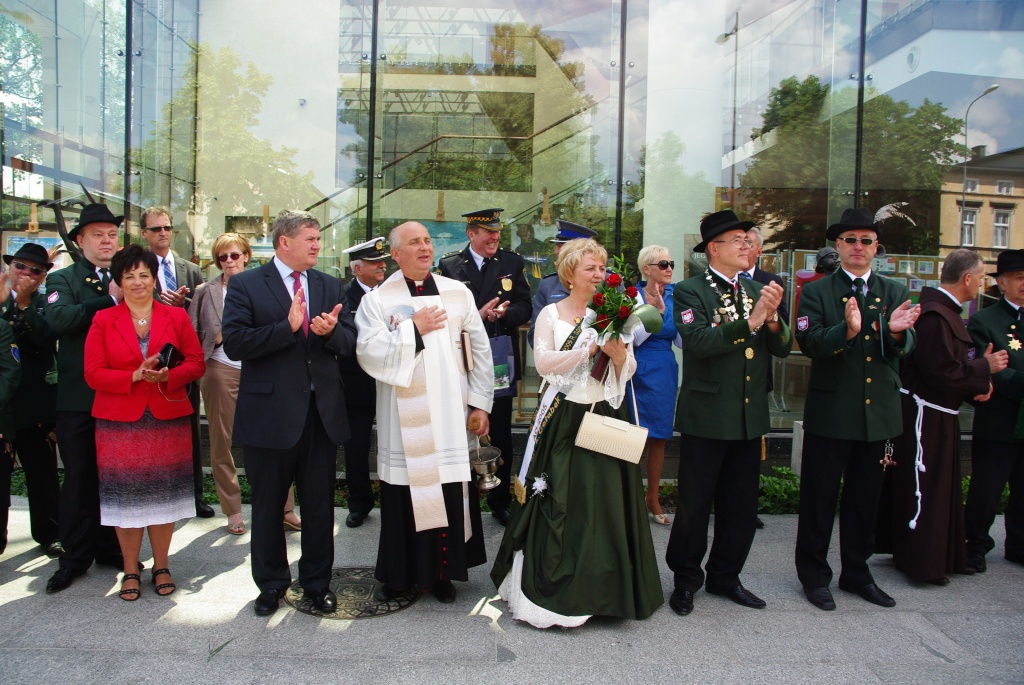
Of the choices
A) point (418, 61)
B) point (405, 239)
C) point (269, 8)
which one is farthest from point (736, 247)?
point (269, 8)

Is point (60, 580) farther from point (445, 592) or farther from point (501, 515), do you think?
point (501, 515)

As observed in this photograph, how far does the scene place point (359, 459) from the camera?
17.9 ft

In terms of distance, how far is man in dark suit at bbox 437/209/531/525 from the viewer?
547 centimetres

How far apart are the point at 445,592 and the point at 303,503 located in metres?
0.91

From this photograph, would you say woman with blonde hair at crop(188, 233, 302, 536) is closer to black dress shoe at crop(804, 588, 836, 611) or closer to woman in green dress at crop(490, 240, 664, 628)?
woman in green dress at crop(490, 240, 664, 628)

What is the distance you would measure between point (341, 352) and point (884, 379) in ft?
9.55

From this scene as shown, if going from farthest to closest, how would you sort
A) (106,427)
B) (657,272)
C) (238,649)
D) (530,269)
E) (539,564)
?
(530,269)
(657,272)
(106,427)
(539,564)
(238,649)

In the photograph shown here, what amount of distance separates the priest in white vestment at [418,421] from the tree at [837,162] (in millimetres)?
4739

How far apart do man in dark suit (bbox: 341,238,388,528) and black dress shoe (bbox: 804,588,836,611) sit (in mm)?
2986

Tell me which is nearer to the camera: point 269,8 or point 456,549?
point 456,549

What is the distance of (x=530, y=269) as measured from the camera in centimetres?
755

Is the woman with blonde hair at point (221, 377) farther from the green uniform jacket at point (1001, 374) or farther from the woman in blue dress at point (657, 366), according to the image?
the green uniform jacket at point (1001, 374)

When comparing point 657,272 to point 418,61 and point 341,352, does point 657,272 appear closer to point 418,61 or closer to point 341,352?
point 341,352

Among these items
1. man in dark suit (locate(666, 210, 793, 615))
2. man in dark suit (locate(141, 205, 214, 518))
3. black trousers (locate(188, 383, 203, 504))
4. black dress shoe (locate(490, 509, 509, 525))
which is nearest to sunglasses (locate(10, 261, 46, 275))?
man in dark suit (locate(141, 205, 214, 518))
